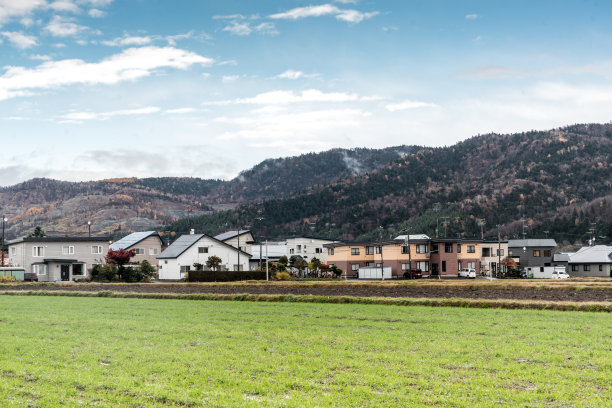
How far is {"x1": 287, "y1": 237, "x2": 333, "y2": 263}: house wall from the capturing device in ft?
351

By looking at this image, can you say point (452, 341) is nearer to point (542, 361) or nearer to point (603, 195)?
point (542, 361)

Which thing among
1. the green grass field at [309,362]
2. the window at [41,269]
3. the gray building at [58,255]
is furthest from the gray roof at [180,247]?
the green grass field at [309,362]

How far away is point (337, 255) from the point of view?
96188 millimetres

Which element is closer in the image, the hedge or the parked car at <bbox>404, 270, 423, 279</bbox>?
the hedge

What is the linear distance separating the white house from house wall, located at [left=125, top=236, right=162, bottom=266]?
11137mm

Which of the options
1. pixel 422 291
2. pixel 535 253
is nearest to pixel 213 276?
pixel 422 291

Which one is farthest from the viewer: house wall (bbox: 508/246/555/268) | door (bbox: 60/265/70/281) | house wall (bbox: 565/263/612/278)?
house wall (bbox: 508/246/555/268)

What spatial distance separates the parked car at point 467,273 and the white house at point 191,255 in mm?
30551

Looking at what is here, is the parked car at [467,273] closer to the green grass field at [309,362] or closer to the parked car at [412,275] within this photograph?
the parked car at [412,275]

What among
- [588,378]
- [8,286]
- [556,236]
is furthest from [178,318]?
[556,236]

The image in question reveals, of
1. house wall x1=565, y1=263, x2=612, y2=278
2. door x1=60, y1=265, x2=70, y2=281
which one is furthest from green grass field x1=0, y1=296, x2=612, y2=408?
house wall x1=565, y1=263, x2=612, y2=278

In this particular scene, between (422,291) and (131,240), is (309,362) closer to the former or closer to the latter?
(422,291)

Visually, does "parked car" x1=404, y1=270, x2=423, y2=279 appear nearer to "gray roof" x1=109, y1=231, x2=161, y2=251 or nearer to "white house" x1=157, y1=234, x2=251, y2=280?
"white house" x1=157, y1=234, x2=251, y2=280

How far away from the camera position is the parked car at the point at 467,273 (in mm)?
81150
